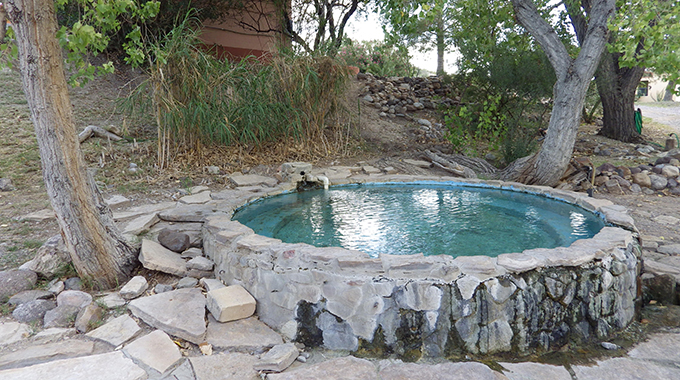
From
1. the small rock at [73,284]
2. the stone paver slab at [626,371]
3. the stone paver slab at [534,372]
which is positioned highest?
the small rock at [73,284]

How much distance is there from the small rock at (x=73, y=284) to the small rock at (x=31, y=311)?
0.20 meters

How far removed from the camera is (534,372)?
1.87 metres

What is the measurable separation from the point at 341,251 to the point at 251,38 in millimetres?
6757

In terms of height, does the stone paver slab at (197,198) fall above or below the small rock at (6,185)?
below

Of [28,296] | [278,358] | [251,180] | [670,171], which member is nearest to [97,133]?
[251,180]

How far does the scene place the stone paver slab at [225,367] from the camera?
1.78m

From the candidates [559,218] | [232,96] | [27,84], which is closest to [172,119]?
[232,96]

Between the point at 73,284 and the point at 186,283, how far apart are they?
649 mm

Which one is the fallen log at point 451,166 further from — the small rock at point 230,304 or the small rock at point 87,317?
the small rock at point 87,317

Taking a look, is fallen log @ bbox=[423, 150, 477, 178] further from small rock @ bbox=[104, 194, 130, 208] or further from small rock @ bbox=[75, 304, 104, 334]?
small rock @ bbox=[75, 304, 104, 334]

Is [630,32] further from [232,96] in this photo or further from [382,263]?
[232,96]

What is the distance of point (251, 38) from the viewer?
7949 mm

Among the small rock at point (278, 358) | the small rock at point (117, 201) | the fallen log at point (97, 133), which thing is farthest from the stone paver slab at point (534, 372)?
the fallen log at point (97, 133)

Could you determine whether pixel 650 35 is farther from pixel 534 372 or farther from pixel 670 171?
pixel 534 372
